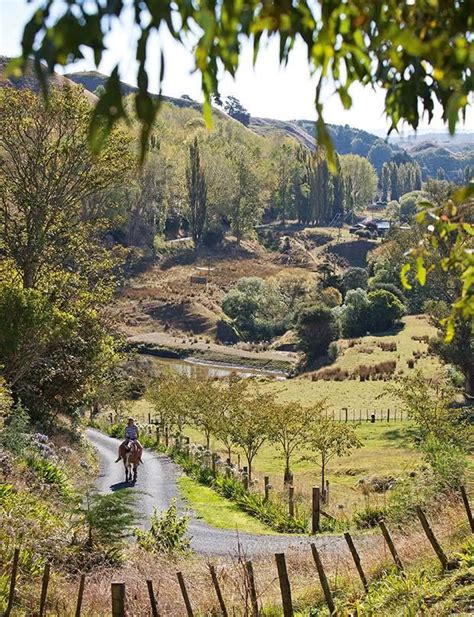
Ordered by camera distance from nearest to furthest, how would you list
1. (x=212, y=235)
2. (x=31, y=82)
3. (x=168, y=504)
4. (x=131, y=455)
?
(x=168, y=504)
(x=131, y=455)
(x=212, y=235)
(x=31, y=82)

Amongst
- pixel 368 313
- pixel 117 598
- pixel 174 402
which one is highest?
pixel 117 598

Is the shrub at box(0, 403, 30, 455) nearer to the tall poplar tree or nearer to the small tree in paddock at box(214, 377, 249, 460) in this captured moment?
the small tree in paddock at box(214, 377, 249, 460)

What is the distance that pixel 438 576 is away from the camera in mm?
8094

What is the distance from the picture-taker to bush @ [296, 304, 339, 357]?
52719 mm

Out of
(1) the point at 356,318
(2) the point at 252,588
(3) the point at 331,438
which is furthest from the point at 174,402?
(1) the point at 356,318

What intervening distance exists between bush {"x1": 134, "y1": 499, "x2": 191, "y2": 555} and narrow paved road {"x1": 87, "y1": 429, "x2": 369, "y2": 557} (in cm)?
30

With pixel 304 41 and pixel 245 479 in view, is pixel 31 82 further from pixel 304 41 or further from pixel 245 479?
pixel 304 41

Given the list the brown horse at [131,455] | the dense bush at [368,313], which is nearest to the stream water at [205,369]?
the dense bush at [368,313]

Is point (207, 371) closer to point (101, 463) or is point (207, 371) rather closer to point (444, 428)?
point (101, 463)

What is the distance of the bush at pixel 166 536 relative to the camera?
472 inches

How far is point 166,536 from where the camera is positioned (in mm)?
12422

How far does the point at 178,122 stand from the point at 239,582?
434ft

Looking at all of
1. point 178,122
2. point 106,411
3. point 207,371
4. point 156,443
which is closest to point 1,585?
point 156,443

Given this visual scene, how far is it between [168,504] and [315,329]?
36028 mm
